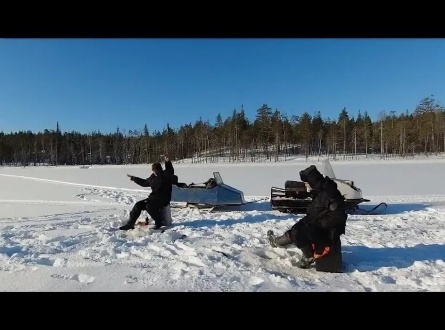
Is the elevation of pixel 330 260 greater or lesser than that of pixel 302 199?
lesser

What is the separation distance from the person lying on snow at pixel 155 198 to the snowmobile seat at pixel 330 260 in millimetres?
3184

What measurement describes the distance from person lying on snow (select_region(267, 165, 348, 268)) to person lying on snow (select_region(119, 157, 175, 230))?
2888 millimetres

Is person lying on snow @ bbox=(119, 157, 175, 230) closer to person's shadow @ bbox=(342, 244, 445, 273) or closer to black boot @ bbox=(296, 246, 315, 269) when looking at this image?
black boot @ bbox=(296, 246, 315, 269)

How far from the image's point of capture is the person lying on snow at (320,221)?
10.4 ft

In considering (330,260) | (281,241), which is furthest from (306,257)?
(281,241)

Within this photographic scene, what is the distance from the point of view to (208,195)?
25.1ft

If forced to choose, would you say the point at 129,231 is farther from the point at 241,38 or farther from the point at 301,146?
the point at 301,146

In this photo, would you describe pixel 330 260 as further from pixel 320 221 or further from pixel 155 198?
pixel 155 198

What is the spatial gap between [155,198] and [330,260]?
11.1ft

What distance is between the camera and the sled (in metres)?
7.63

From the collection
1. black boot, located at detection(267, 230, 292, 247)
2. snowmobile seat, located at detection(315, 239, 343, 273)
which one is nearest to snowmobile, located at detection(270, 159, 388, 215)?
black boot, located at detection(267, 230, 292, 247)
